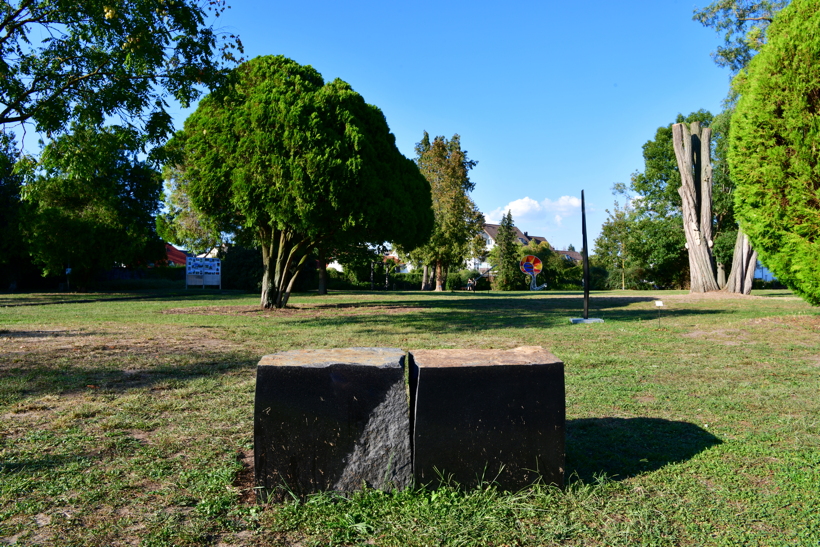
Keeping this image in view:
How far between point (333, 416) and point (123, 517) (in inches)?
41.7

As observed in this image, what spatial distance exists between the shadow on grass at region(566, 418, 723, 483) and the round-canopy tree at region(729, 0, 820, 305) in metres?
7.46

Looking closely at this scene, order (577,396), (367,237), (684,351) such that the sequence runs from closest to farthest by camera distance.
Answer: (577,396) → (684,351) → (367,237)

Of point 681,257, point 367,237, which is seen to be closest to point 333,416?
point 367,237

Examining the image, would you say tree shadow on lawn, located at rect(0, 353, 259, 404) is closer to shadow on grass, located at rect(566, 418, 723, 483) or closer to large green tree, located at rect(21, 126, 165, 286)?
shadow on grass, located at rect(566, 418, 723, 483)

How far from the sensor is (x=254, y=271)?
35.2 m

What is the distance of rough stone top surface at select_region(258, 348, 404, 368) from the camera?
9.19 ft

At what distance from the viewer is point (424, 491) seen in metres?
2.82

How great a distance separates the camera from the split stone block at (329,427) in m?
2.74

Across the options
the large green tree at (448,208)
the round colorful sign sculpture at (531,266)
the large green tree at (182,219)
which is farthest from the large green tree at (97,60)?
the round colorful sign sculpture at (531,266)

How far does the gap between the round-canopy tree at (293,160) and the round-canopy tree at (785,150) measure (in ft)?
29.6

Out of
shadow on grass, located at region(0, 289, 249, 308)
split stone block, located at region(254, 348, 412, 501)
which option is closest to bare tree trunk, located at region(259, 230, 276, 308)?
shadow on grass, located at region(0, 289, 249, 308)

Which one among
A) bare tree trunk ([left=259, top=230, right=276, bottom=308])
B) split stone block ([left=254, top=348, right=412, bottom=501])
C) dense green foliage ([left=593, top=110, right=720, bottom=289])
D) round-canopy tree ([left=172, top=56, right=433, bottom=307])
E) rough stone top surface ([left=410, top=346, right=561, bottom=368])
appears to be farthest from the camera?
dense green foliage ([left=593, top=110, right=720, bottom=289])

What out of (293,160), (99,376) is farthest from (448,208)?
(99,376)

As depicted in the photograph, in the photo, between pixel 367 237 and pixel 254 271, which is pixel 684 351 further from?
pixel 254 271
